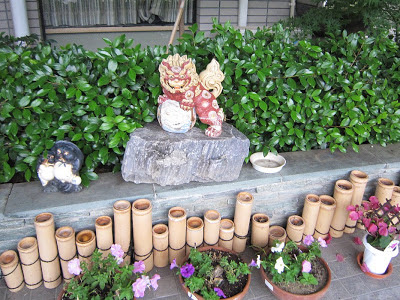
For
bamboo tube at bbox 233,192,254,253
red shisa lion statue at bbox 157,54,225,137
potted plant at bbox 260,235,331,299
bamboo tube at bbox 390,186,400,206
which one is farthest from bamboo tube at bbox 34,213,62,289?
bamboo tube at bbox 390,186,400,206

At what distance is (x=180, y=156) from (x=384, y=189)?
6.74 ft

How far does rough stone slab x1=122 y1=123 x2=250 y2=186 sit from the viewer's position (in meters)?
2.93

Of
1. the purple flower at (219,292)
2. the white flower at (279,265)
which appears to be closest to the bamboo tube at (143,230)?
the purple flower at (219,292)

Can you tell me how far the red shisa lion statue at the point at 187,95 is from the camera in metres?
2.83

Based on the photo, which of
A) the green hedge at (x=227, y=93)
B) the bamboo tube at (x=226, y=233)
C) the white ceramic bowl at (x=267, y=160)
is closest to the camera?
the green hedge at (x=227, y=93)

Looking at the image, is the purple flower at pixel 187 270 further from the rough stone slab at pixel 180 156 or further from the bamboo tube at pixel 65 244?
the bamboo tube at pixel 65 244

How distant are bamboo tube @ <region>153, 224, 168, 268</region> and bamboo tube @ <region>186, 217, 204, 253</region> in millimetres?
191

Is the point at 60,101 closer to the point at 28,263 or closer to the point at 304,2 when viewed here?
the point at 28,263

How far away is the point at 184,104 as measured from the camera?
2947mm

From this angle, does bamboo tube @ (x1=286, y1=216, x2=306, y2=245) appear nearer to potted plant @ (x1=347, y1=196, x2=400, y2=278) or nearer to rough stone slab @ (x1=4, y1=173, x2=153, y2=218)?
potted plant @ (x1=347, y1=196, x2=400, y2=278)

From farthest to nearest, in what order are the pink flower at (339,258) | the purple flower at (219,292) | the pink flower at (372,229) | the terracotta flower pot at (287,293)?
the pink flower at (339,258)
the pink flower at (372,229)
the terracotta flower pot at (287,293)
the purple flower at (219,292)

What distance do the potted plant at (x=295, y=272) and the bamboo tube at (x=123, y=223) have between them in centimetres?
110

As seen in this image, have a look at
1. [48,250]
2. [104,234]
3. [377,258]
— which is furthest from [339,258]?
[48,250]

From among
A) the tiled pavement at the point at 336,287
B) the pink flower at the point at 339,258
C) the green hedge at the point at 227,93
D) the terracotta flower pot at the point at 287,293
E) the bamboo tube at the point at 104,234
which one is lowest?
the tiled pavement at the point at 336,287
